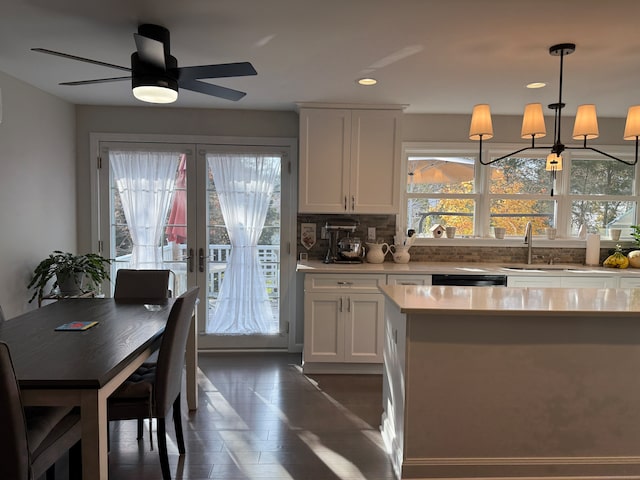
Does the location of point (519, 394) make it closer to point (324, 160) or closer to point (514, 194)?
point (324, 160)

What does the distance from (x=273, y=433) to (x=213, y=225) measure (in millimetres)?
2190

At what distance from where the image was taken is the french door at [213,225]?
13.5 feet

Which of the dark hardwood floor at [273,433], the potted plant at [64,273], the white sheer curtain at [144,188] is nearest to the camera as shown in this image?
the dark hardwood floor at [273,433]

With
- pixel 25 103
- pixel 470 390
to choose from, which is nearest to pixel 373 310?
pixel 470 390

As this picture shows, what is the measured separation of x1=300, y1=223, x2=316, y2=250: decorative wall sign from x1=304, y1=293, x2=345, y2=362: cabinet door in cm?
69

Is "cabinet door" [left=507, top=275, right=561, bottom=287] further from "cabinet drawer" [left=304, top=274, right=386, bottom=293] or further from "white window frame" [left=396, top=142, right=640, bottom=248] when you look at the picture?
"cabinet drawer" [left=304, top=274, right=386, bottom=293]

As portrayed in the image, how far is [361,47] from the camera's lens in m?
2.55

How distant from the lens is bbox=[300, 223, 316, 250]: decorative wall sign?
4.22 metres

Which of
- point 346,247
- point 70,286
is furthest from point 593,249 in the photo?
point 70,286

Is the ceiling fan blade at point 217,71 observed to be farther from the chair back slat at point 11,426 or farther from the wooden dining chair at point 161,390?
the chair back slat at point 11,426

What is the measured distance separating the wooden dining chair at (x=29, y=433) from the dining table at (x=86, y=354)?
0.12 meters

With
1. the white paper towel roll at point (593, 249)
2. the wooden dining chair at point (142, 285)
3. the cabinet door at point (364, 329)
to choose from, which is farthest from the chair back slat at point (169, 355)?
the white paper towel roll at point (593, 249)

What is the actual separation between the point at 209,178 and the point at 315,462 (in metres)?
2.79

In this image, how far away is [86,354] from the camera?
1850mm
